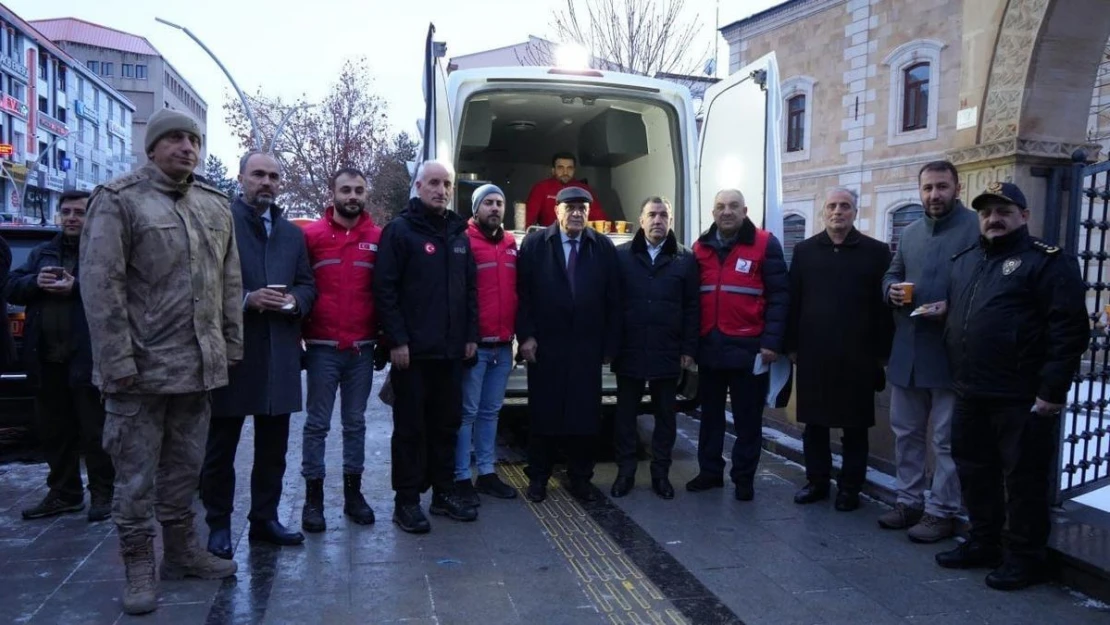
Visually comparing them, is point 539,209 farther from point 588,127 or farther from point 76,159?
point 76,159

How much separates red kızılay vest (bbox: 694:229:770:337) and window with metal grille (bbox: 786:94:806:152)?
1816cm

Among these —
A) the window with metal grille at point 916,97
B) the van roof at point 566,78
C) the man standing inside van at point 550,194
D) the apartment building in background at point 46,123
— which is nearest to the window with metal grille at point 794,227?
the window with metal grille at point 916,97

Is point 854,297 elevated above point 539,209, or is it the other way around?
point 539,209

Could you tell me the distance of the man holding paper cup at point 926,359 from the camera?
14.9ft

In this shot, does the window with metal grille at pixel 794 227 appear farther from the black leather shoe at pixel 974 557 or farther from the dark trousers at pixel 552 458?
the black leather shoe at pixel 974 557

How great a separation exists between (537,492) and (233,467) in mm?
1886

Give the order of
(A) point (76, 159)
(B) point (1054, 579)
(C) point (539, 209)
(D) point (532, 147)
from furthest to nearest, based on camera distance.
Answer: (A) point (76, 159), (D) point (532, 147), (C) point (539, 209), (B) point (1054, 579)

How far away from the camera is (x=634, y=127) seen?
7801 millimetres

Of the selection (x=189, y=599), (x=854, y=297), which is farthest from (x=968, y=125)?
(x=189, y=599)

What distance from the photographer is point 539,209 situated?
7957 mm

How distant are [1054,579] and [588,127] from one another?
5814mm

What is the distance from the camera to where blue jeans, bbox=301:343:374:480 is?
4.54 metres

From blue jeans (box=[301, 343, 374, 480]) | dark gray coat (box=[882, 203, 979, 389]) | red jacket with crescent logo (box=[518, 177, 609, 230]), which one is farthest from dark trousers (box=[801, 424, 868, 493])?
red jacket with crescent logo (box=[518, 177, 609, 230])

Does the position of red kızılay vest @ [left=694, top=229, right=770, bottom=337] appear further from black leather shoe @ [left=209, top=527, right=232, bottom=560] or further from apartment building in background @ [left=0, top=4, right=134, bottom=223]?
apartment building in background @ [left=0, top=4, right=134, bottom=223]
